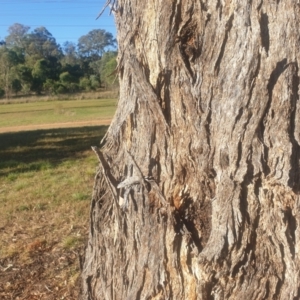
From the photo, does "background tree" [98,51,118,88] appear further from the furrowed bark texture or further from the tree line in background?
the tree line in background

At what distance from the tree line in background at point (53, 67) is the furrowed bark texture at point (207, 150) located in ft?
124

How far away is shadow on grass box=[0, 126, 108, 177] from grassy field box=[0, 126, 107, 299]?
19 mm

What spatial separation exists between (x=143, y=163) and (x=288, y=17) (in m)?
0.86

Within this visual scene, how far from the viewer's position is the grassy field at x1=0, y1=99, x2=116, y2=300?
152 inches

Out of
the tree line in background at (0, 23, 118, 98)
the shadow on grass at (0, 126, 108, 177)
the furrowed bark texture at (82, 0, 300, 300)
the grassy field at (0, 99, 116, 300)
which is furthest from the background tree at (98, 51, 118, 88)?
the tree line in background at (0, 23, 118, 98)

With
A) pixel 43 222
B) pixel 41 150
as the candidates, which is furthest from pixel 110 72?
pixel 41 150

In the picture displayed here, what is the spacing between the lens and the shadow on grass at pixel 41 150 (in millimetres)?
9477

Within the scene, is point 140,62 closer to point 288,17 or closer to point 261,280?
point 288,17

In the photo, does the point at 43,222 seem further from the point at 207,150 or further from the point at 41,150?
the point at 41,150

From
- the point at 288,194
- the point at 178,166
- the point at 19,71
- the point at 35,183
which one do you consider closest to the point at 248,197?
the point at 288,194

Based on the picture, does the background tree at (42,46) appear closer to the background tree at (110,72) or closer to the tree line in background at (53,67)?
the tree line in background at (53,67)

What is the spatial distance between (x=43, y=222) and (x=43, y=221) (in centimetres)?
4

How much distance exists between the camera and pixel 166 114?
2.39 m

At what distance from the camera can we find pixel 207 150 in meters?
2.29
